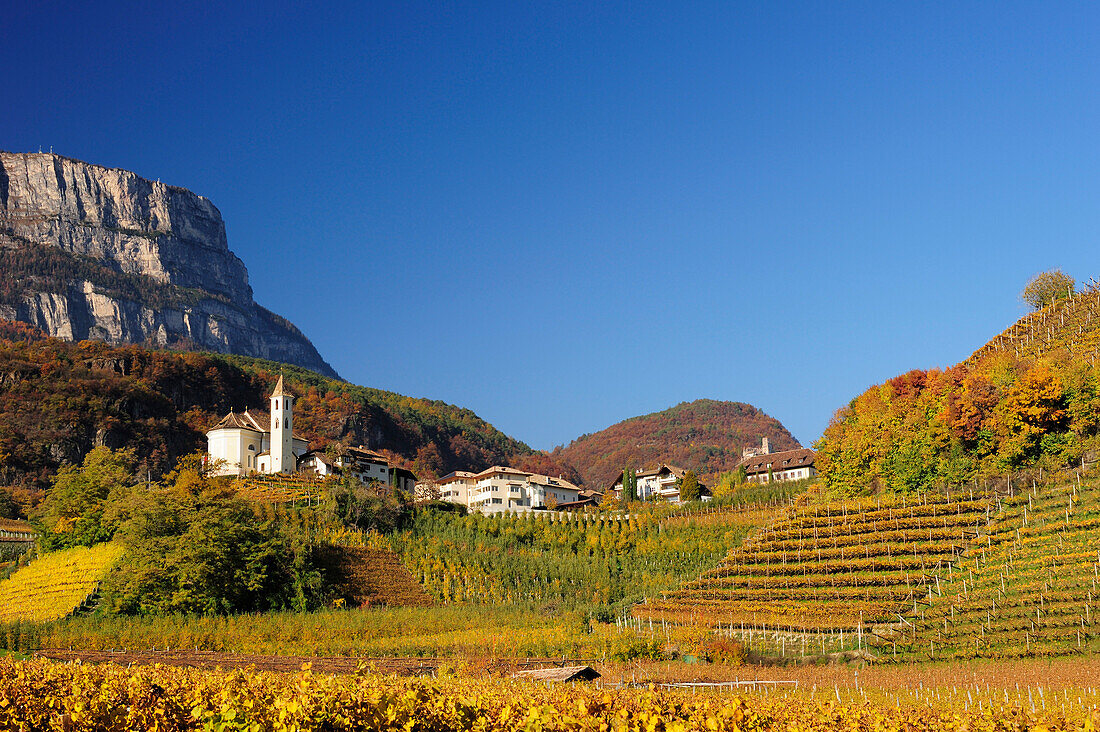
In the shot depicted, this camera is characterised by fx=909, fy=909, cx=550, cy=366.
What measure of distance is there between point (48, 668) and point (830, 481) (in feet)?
125

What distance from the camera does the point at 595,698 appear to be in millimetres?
10688

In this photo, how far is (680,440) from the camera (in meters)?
151

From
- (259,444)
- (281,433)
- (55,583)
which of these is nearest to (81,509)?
(55,583)

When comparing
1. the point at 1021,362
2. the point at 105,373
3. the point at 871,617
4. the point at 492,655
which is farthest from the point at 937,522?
the point at 105,373

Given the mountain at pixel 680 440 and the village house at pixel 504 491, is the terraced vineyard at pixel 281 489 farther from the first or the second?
the mountain at pixel 680 440

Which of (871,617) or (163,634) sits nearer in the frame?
(871,617)

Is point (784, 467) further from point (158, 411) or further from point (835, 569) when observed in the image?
point (158, 411)

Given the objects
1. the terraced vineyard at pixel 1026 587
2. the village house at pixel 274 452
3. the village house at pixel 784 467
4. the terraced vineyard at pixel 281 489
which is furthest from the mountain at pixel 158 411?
the terraced vineyard at pixel 1026 587

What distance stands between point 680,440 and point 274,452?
312 ft

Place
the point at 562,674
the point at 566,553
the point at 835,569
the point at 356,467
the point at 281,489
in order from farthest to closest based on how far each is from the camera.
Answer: the point at 356,467 < the point at 281,489 < the point at 566,553 < the point at 835,569 < the point at 562,674

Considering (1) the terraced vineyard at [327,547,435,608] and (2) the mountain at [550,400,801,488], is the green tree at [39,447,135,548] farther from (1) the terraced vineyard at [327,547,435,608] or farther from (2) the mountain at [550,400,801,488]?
(2) the mountain at [550,400,801,488]

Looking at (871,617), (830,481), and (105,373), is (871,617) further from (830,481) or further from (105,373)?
(105,373)

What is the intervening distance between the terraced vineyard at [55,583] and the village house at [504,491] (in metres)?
32.1

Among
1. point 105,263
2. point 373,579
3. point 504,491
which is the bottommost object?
point 373,579
